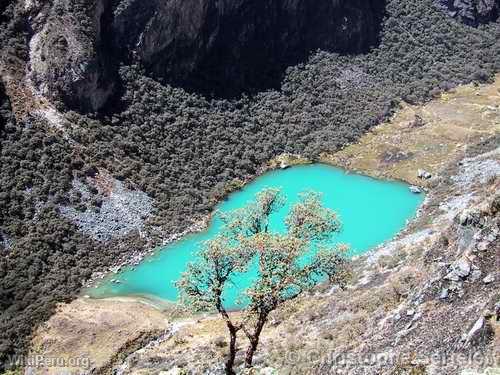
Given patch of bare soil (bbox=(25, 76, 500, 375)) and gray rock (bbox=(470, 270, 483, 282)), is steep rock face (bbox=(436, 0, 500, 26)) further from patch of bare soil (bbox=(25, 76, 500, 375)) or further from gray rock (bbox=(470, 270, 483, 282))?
gray rock (bbox=(470, 270, 483, 282))

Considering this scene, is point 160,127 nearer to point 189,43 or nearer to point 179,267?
point 189,43

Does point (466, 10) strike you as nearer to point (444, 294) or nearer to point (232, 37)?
point (232, 37)

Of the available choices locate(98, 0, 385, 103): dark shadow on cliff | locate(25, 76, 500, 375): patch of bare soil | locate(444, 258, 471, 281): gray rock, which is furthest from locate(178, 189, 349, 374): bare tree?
locate(98, 0, 385, 103): dark shadow on cliff

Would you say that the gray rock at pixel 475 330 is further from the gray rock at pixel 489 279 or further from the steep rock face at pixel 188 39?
the steep rock face at pixel 188 39

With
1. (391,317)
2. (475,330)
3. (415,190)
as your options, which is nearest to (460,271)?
(391,317)

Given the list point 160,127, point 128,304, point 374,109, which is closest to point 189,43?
point 160,127

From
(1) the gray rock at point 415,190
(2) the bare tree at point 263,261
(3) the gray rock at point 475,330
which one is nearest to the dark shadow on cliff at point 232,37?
(1) the gray rock at point 415,190

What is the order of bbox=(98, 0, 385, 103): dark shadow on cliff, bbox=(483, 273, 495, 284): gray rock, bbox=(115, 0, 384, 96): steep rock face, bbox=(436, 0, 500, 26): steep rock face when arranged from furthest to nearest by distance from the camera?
bbox=(436, 0, 500, 26): steep rock face
bbox=(115, 0, 384, 96): steep rock face
bbox=(98, 0, 385, 103): dark shadow on cliff
bbox=(483, 273, 495, 284): gray rock
